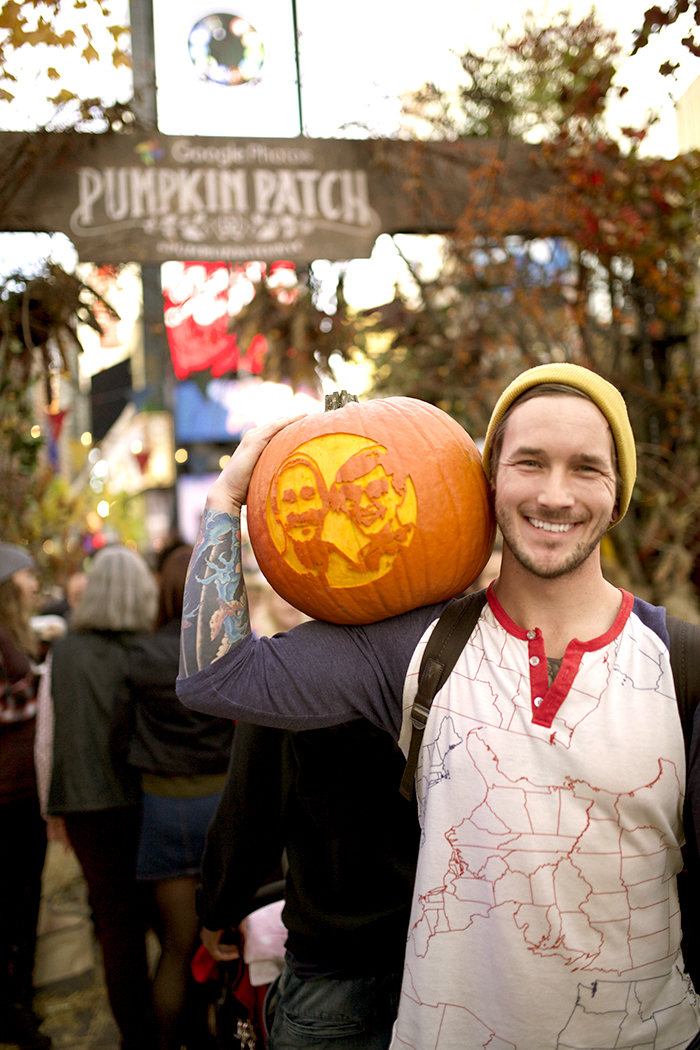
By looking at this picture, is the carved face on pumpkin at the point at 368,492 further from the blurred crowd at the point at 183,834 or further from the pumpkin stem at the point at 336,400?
the blurred crowd at the point at 183,834

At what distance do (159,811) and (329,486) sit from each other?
2.17m

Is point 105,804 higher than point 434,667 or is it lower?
lower

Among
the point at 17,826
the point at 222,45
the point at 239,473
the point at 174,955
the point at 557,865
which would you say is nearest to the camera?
the point at 557,865

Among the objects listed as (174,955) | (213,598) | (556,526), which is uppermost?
(556,526)

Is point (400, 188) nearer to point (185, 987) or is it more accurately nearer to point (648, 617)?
point (648, 617)

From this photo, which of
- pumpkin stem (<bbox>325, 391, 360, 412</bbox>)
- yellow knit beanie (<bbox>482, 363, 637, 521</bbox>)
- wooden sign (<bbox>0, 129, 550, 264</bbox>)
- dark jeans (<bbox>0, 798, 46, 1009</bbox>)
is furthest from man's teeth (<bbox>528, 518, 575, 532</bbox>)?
dark jeans (<bbox>0, 798, 46, 1009</bbox>)

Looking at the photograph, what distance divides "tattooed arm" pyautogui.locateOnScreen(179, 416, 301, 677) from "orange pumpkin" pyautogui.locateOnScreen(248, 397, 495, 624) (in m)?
0.04

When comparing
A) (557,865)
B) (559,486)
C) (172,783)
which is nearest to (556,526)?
(559,486)

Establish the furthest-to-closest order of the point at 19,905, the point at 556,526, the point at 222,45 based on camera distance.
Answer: the point at 222,45
the point at 19,905
the point at 556,526

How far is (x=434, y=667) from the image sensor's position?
1.46 metres

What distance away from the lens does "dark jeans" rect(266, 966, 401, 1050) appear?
5.63 ft

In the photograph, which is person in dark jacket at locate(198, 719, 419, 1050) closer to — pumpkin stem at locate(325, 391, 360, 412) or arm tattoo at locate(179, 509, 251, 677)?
arm tattoo at locate(179, 509, 251, 677)

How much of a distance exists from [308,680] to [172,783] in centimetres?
196

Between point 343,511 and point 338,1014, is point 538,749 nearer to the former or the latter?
point 343,511
